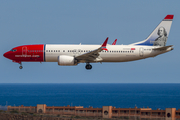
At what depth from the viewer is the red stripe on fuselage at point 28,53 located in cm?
5559

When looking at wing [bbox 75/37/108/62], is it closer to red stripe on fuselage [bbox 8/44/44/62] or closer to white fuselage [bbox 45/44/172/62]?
white fuselage [bbox 45/44/172/62]

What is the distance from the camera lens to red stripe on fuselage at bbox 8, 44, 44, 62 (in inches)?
2189

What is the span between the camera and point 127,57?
184ft

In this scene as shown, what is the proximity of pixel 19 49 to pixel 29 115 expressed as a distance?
1273 inches

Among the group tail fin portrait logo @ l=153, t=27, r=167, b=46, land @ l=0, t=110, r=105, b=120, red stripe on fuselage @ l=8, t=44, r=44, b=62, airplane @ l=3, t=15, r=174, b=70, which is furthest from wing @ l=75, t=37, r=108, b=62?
land @ l=0, t=110, r=105, b=120

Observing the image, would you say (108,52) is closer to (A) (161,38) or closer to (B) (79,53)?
(B) (79,53)

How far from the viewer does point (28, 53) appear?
55.8m

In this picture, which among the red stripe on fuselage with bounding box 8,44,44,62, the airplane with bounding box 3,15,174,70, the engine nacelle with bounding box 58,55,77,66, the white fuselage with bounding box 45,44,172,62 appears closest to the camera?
the engine nacelle with bounding box 58,55,77,66

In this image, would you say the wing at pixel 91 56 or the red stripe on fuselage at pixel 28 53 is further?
Answer: the red stripe on fuselage at pixel 28 53

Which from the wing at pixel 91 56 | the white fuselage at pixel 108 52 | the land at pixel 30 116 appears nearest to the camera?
the wing at pixel 91 56

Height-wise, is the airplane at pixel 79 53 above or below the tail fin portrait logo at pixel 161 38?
below

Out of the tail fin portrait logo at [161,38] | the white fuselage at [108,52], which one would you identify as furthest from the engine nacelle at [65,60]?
the tail fin portrait logo at [161,38]

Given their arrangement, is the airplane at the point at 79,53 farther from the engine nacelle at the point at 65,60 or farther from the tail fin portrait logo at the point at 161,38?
the tail fin portrait logo at the point at 161,38

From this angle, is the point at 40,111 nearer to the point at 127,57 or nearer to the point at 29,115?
the point at 29,115
